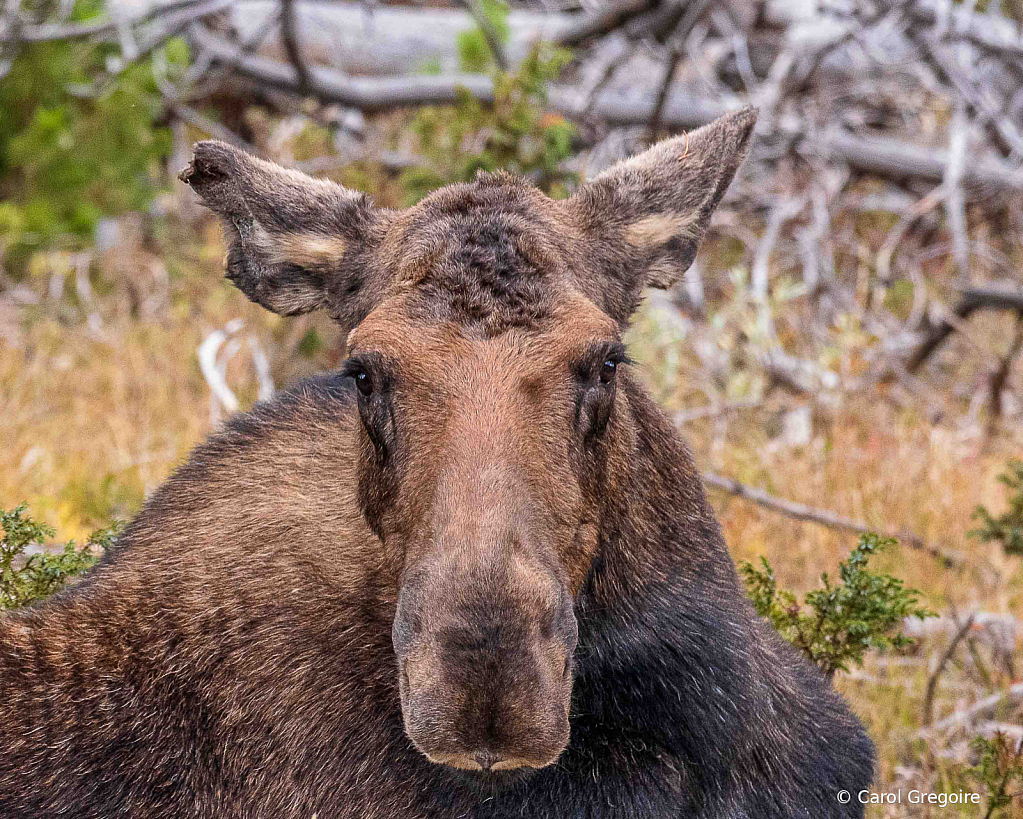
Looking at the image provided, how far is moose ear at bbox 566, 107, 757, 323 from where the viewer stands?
13.5 ft

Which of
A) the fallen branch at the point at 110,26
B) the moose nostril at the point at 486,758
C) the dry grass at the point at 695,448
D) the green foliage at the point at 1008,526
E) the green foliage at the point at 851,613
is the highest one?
the moose nostril at the point at 486,758

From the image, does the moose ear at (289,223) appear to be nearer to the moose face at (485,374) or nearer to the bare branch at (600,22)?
the moose face at (485,374)

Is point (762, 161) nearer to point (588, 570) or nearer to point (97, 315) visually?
point (97, 315)

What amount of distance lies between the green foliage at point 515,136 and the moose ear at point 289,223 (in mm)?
3947

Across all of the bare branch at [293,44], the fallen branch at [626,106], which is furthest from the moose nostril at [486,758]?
the fallen branch at [626,106]

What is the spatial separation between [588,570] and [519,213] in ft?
3.54

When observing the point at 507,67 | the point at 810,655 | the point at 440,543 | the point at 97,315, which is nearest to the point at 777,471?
the point at 810,655

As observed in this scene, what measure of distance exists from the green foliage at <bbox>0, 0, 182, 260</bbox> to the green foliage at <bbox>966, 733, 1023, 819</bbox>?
8.31m

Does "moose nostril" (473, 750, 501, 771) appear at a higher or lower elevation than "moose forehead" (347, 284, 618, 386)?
lower

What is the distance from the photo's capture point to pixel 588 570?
3.78 metres

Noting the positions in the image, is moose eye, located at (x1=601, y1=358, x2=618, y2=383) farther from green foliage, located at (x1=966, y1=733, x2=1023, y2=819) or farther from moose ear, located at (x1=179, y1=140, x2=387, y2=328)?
green foliage, located at (x1=966, y1=733, x2=1023, y2=819)

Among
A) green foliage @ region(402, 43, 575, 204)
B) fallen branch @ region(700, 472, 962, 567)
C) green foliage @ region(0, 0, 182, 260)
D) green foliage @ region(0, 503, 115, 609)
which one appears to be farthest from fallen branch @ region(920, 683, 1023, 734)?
green foliage @ region(0, 0, 182, 260)

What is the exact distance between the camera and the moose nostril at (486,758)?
2979mm

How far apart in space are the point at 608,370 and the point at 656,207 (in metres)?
0.83
